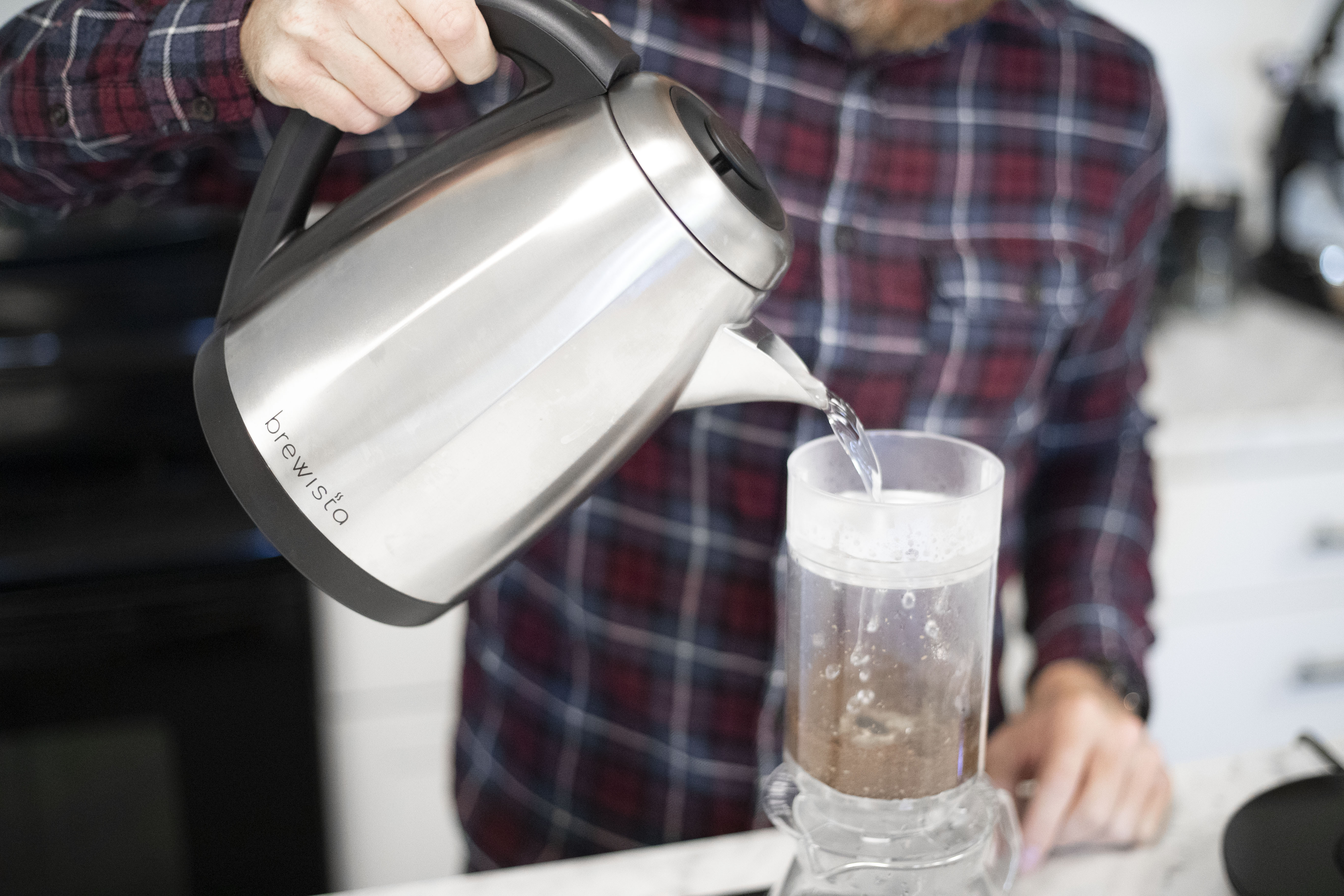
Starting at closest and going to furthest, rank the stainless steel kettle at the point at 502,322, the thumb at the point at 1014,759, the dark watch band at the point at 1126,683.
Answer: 1. the stainless steel kettle at the point at 502,322
2. the thumb at the point at 1014,759
3. the dark watch band at the point at 1126,683

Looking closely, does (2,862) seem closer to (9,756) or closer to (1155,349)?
(9,756)

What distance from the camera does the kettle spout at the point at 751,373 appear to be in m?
0.49

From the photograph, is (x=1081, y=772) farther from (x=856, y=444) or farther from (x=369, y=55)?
(x=369, y=55)

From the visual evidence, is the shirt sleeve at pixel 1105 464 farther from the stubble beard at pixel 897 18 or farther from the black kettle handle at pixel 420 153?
the black kettle handle at pixel 420 153

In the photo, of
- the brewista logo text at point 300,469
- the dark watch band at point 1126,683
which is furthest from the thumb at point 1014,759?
the brewista logo text at point 300,469

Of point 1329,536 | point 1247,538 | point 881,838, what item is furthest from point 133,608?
point 1329,536

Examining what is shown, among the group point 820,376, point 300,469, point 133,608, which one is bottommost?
point 133,608

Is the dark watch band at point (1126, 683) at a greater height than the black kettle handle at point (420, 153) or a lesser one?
lesser

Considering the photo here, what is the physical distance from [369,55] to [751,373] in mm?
210

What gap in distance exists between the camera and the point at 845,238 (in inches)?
34.2

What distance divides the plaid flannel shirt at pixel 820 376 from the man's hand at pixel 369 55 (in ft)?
0.89

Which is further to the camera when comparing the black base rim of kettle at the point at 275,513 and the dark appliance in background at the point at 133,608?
the dark appliance in background at the point at 133,608

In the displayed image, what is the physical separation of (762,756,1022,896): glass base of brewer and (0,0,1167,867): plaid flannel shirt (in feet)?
1.16

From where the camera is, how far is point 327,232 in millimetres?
500
